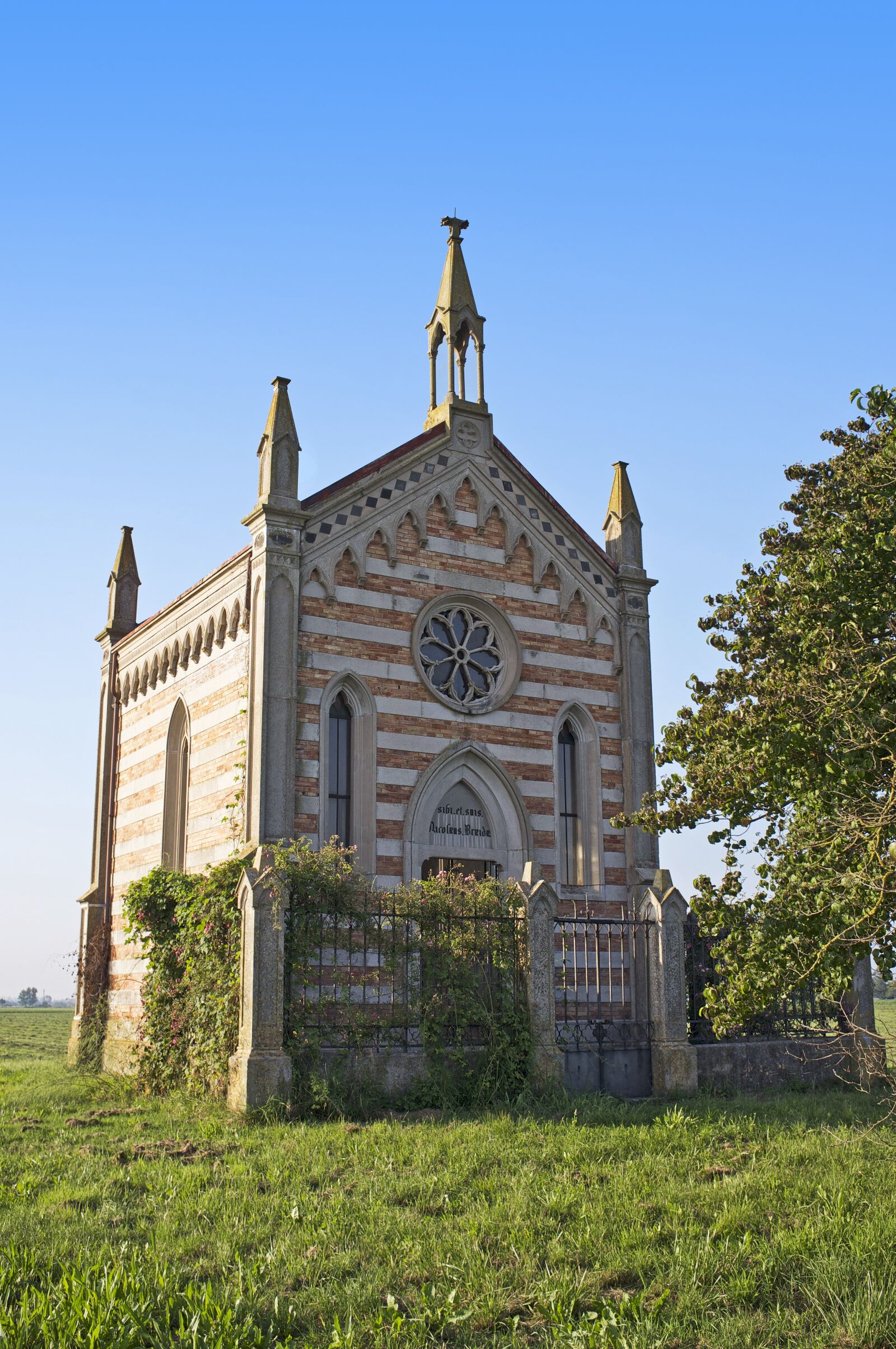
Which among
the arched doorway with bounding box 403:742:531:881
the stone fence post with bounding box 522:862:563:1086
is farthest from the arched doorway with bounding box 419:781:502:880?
the stone fence post with bounding box 522:862:563:1086

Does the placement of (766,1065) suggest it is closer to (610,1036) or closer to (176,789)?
(610,1036)

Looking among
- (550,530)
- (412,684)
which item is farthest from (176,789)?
(550,530)

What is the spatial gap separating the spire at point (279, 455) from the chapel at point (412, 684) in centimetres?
4

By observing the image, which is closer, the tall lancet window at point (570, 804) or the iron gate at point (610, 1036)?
the iron gate at point (610, 1036)

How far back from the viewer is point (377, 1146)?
11.7 meters

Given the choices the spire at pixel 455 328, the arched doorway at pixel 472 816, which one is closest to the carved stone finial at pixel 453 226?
the spire at pixel 455 328

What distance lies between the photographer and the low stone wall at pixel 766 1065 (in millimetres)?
16953

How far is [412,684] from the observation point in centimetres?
1997

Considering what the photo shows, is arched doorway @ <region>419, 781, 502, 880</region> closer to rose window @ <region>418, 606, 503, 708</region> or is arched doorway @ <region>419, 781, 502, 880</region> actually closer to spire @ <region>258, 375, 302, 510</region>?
rose window @ <region>418, 606, 503, 708</region>

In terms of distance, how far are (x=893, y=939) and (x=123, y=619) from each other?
1958 cm

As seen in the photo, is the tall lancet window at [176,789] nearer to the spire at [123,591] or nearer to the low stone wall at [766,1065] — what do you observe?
the spire at [123,591]

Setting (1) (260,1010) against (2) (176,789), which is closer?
(1) (260,1010)

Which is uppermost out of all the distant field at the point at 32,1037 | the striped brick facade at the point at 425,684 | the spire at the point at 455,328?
the spire at the point at 455,328

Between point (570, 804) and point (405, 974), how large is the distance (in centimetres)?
709
